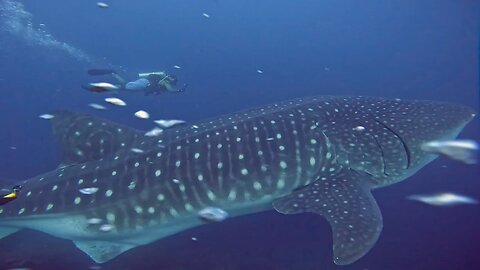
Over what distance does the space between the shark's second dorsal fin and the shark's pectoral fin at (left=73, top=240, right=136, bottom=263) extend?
1.31m

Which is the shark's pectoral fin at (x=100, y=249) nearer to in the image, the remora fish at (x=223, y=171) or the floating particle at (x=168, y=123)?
the remora fish at (x=223, y=171)

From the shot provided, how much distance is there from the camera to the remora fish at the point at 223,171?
5.46 m

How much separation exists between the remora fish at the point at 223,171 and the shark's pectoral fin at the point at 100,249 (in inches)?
0.6

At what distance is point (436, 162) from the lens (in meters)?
10.2

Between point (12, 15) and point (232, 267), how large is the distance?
40.1 meters

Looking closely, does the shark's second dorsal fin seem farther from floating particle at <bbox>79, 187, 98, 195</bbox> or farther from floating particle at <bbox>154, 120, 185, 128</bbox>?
floating particle at <bbox>79, 187, 98, 195</bbox>

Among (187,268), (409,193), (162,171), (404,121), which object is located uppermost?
(404,121)

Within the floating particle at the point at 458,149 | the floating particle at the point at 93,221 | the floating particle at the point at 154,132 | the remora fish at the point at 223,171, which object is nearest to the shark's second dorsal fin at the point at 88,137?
the remora fish at the point at 223,171

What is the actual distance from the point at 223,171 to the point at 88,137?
90.8 inches

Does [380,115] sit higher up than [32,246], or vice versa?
[380,115]

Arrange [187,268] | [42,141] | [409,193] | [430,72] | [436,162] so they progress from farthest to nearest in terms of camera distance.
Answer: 1. [430,72]
2. [42,141]
3. [436,162]
4. [409,193]
5. [187,268]

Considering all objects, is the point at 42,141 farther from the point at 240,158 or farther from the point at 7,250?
the point at 240,158

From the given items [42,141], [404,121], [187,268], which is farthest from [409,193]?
[42,141]

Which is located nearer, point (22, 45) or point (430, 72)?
point (430, 72)
